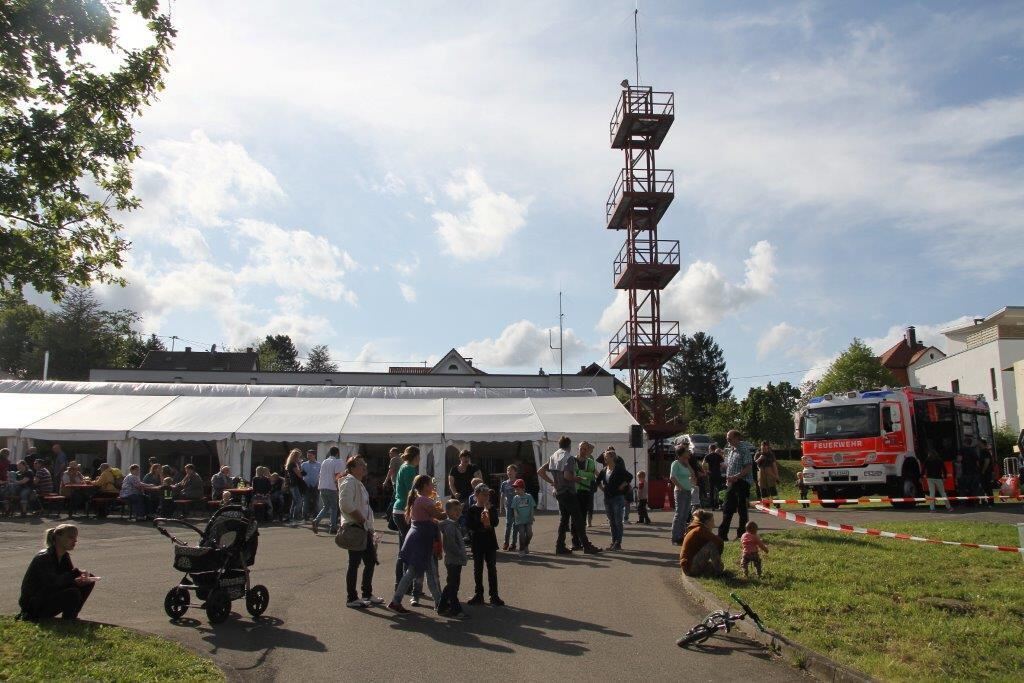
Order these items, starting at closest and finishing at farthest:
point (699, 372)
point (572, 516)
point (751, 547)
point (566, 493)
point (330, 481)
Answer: point (751, 547) < point (566, 493) < point (572, 516) < point (330, 481) < point (699, 372)

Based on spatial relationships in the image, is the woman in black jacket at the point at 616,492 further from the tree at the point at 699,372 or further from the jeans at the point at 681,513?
the tree at the point at 699,372

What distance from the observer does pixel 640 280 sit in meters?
34.7

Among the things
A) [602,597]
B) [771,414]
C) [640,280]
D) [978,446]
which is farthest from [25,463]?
[771,414]

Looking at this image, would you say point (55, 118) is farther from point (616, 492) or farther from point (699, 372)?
point (699, 372)

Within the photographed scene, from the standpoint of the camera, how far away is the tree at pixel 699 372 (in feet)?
308

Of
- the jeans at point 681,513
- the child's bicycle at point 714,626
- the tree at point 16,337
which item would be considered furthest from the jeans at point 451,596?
the tree at point 16,337

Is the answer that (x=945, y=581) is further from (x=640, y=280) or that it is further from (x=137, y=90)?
(x=640, y=280)

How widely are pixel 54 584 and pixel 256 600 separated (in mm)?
1855

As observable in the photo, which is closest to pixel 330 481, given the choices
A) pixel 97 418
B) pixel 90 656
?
pixel 90 656

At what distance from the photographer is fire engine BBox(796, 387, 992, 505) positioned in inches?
829

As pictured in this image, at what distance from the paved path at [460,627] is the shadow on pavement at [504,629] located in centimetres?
1

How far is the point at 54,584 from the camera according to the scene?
7.47 m

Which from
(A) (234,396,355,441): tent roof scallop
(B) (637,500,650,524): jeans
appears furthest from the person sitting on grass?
(A) (234,396,355,441): tent roof scallop

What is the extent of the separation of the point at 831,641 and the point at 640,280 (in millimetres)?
28354
